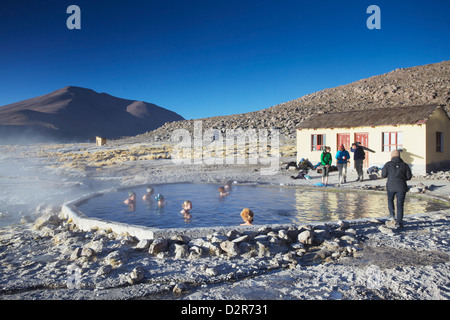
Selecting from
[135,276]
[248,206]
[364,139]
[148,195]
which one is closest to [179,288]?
[135,276]

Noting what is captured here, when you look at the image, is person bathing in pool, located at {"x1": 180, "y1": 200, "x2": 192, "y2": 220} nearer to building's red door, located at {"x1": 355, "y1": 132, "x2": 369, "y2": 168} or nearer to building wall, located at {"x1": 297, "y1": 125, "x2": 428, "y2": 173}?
building wall, located at {"x1": 297, "y1": 125, "x2": 428, "y2": 173}

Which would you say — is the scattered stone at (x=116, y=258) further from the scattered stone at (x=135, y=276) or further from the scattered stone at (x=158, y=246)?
the scattered stone at (x=135, y=276)

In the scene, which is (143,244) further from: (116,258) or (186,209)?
(186,209)

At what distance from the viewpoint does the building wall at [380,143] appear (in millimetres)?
16359

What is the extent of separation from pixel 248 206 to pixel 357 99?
54879 millimetres

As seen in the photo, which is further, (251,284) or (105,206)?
(105,206)

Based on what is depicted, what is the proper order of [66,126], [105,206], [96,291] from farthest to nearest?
[66,126]
[105,206]
[96,291]

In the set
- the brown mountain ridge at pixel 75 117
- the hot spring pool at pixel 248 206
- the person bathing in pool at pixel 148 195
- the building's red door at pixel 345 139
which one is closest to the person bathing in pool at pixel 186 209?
the hot spring pool at pixel 248 206

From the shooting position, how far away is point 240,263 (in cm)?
520

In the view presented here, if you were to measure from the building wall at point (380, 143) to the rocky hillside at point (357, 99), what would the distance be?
20200 mm
